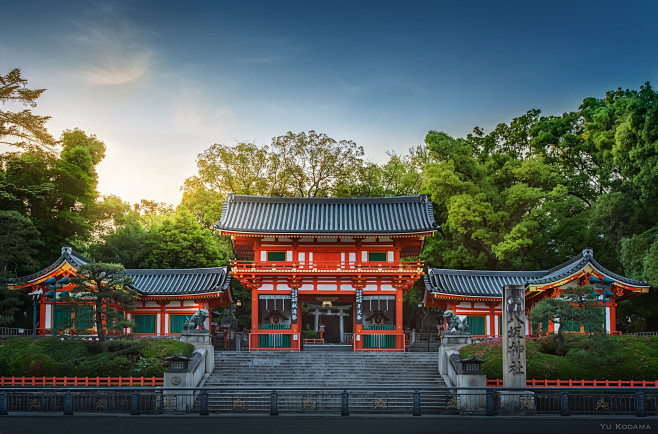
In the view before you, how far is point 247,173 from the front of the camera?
56938 millimetres

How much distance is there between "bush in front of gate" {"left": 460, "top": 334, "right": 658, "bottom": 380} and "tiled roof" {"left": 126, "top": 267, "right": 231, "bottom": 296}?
17.6 m

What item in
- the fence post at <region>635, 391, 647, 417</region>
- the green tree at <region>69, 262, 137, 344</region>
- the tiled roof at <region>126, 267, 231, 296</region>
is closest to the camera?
the fence post at <region>635, 391, 647, 417</region>

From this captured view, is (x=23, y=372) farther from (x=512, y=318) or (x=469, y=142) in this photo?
(x=469, y=142)

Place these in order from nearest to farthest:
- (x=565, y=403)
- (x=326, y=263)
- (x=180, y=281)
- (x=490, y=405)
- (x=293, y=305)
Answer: (x=565, y=403) < (x=490, y=405) < (x=293, y=305) < (x=326, y=263) < (x=180, y=281)

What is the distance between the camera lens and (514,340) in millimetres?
22625

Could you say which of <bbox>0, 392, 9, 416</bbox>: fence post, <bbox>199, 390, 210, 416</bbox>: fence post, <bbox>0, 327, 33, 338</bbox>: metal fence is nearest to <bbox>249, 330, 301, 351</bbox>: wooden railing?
<bbox>0, 327, 33, 338</bbox>: metal fence

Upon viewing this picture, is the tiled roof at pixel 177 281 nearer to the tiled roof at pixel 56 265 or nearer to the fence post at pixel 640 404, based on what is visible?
the tiled roof at pixel 56 265

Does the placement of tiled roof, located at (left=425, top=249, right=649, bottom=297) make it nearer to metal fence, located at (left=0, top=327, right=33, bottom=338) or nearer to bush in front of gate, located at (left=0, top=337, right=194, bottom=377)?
bush in front of gate, located at (left=0, top=337, right=194, bottom=377)

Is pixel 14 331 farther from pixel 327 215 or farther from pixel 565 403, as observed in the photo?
pixel 565 403

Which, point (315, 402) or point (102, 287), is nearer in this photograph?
Result: point (315, 402)

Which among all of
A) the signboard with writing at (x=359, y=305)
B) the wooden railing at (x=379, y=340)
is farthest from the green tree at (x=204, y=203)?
the wooden railing at (x=379, y=340)

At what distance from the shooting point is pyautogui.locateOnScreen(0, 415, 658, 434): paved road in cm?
1705

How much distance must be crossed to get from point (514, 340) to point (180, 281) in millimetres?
23013

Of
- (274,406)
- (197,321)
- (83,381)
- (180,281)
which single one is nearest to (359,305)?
(197,321)
